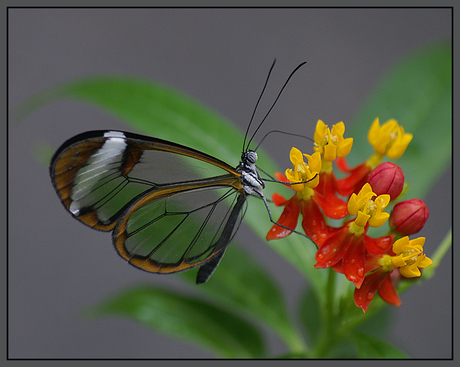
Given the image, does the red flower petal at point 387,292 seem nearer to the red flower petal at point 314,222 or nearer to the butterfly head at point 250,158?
the red flower petal at point 314,222

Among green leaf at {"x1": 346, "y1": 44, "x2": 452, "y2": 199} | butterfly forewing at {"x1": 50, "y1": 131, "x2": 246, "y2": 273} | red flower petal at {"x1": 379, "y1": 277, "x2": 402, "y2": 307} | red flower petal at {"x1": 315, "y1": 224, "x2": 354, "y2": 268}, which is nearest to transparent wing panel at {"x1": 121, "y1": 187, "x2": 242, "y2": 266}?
butterfly forewing at {"x1": 50, "y1": 131, "x2": 246, "y2": 273}

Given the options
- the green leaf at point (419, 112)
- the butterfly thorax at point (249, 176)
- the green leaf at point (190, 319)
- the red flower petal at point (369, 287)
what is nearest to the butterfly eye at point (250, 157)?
the butterfly thorax at point (249, 176)

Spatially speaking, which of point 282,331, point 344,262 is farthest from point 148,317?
point 344,262

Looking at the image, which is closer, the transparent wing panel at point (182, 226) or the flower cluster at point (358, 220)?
the flower cluster at point (358, 220)

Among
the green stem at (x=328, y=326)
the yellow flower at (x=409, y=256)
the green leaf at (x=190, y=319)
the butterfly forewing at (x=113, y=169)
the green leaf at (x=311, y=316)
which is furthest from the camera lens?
the green leaf at (x=311, y=316)

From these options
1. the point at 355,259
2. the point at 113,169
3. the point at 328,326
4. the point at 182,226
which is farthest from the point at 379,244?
the point at 113,169

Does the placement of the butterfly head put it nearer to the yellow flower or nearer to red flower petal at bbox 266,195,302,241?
red flower petal at bbox 266,195,302,241
